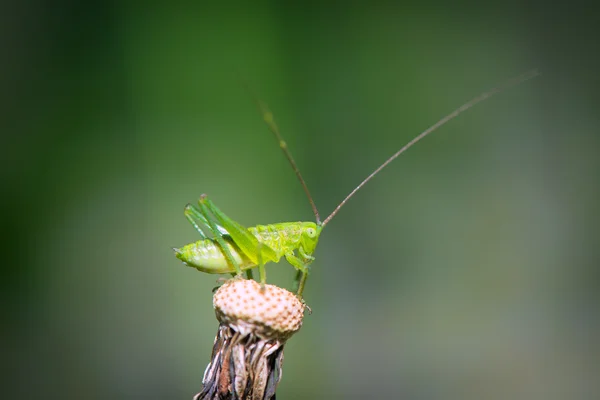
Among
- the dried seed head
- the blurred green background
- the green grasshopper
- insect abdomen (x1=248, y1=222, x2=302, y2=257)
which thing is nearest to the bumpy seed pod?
the dried seed head

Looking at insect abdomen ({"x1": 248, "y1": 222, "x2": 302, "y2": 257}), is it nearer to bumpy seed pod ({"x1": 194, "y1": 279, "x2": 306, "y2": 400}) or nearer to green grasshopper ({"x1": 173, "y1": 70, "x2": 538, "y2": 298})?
green grasshopper ({"x1": 173, "y1": 70, "x2": 538, "y2": 298})

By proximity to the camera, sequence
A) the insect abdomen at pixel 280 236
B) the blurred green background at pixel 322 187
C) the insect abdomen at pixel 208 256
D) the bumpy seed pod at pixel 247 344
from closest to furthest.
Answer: the bumpy seed pod at pixel 247 344 < the insect abdomen at pixel 208 256 < the insect abdomen at pixel 280 236 < the blurred green background at pixel 322 187

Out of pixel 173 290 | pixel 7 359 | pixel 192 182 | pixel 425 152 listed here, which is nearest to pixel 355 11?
pixel 425 152

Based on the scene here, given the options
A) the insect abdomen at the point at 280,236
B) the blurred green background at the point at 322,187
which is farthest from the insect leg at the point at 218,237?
the blurred green background at the point at 322,187

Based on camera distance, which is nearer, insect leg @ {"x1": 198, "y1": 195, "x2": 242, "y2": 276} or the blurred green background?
insect leg @ {"x1": 198, "y1": 195, "x2": 242, "y2": 276}

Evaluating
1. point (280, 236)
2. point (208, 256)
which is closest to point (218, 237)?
point (208, 256)

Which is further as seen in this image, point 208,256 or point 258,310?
point 208,256

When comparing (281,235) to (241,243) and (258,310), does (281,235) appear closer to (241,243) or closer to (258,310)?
(241,243)

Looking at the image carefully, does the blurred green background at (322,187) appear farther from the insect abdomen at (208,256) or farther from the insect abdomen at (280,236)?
the insect abdomen at (208,256)
